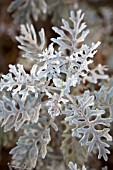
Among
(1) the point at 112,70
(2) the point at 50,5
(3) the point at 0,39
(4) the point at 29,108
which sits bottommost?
(4) the point at 29,108

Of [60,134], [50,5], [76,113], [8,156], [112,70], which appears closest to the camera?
[76,113]

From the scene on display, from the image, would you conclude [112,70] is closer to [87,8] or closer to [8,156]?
[87,8]

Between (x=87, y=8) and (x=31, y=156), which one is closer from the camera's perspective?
(x=31, y=156)

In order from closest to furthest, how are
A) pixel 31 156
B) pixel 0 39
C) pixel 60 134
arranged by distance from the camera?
pixel 31 156
pixel 60 134
pixel 0 39

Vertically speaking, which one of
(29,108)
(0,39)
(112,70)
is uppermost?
(0,39)

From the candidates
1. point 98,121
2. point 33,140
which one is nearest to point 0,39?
point 33,140

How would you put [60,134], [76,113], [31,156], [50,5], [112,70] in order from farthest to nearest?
[112,70] → [50,5] → [60,134] → [31,156] → [76,113]

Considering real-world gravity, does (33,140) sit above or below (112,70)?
below

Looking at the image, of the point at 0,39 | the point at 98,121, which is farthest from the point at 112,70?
the point at 98,121

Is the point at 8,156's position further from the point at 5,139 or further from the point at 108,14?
the point at 108,14
